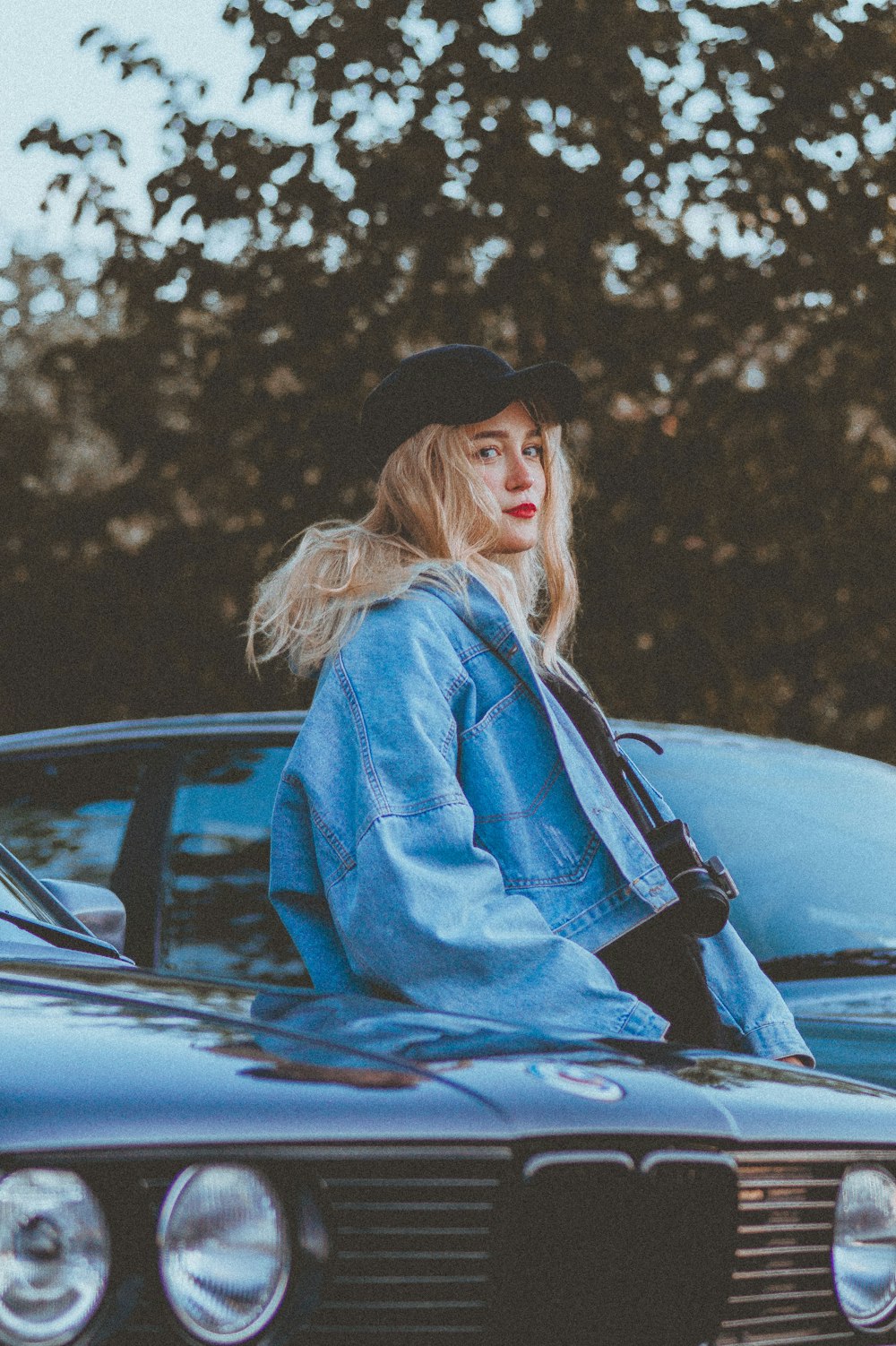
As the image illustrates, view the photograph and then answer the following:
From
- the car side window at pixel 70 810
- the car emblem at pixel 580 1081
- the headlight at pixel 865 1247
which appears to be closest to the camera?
the car emblem at pixel 580 1081

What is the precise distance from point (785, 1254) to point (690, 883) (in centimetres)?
75

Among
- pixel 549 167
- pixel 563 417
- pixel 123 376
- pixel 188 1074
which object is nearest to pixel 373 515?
pixel 563 417

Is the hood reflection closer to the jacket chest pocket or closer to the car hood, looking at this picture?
the car hood

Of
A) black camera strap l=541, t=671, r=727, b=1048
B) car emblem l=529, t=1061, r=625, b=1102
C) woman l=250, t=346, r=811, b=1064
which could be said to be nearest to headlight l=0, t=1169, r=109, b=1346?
car emblem l=529, t=1061, r=625, b=1102

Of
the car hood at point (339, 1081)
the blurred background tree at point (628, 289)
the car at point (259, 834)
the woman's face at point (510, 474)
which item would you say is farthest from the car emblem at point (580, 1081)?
the blurred background tree at point (628, 289)

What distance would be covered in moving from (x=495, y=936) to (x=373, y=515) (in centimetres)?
80

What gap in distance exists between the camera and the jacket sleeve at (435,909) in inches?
90.0

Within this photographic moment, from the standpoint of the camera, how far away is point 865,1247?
1.92m

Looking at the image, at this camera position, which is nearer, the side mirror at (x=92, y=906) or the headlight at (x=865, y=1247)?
the headlight at (x=865, y=1247)

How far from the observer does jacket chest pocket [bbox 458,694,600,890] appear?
2477 millimetres

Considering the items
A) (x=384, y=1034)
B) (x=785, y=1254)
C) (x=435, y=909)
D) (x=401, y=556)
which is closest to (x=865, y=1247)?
(x=785, y=1254)

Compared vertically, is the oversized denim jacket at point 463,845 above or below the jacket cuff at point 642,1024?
above

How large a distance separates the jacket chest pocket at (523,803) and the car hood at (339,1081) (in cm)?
37

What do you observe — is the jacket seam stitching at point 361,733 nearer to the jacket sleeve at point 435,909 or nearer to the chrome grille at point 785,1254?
the jacket sleeve at point 435,909
